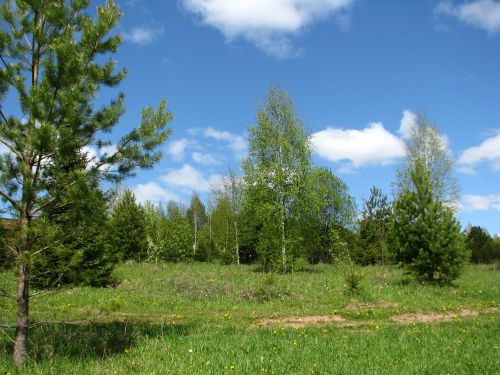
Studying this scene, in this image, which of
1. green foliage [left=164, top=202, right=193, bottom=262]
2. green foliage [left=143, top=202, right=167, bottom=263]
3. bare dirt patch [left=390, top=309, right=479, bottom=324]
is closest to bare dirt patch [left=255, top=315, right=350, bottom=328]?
bare dirt patch [left=390, top=309, right=479, bottom=324]

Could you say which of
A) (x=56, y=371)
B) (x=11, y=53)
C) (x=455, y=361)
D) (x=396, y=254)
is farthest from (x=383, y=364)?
(x=396, y=254)

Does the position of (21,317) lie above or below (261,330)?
above

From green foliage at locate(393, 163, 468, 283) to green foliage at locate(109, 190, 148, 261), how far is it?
22.6m

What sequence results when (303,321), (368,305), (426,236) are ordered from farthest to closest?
(426,236), (368,305), (303,321)

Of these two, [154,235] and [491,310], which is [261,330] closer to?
[491,310]

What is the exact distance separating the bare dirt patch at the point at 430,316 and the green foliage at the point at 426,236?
4.84 metres

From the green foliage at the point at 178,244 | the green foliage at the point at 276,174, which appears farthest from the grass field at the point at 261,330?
the green foliage at the point at 178,244

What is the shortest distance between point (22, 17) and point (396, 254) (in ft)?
60.1

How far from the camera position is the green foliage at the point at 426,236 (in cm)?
1877

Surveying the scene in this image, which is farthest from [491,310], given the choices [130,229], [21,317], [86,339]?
[130,229]

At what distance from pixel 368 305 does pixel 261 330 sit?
19.3ft

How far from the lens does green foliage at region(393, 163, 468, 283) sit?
1877 centimetres

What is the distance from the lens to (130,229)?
118 ft

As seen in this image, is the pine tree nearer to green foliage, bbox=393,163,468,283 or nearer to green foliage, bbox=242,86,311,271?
green foliage, bbox=393,163,468,283
